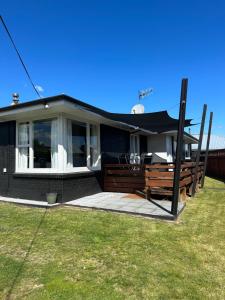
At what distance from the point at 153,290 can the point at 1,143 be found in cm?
712

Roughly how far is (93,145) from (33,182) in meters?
2.36

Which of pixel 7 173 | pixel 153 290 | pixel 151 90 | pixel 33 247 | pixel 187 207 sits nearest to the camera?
pixel 153 290

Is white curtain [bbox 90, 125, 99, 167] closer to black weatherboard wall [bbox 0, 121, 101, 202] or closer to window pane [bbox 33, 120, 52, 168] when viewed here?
black weatherboard wall [bbox 0, 121, 101, 202]

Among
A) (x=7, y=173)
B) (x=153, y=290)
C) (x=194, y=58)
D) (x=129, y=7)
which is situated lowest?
(x=153, y=290)

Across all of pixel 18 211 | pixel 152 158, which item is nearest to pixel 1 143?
pixel 18 211

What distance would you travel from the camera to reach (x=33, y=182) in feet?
23.5

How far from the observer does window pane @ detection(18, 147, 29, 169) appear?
7502 mm

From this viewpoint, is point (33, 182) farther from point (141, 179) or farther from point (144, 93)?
point (144, 93)

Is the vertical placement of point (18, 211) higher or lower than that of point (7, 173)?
lower

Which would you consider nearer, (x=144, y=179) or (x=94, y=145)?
(x=144, y=179)

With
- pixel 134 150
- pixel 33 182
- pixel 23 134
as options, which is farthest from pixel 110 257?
pixel 134 150

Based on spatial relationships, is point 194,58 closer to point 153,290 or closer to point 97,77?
point 97,77

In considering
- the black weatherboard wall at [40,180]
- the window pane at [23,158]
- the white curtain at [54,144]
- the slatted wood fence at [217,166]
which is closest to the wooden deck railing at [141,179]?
the black weatherboard wall at [40,180]

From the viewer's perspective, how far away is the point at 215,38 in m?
9.15
